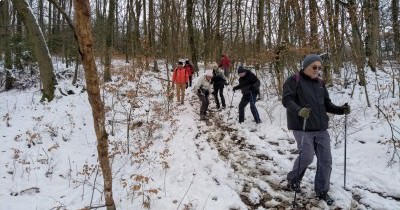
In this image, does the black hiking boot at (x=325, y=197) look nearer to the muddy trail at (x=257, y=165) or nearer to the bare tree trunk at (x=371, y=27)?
the muddy trail at (x=257, y=165)

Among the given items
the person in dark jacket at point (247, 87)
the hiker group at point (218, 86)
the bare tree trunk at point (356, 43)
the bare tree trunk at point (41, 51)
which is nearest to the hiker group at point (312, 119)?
the hiker group at point (218, 86)

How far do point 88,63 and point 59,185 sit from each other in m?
3.43

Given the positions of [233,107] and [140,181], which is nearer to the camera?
[140,181]

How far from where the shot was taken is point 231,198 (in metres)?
5.36

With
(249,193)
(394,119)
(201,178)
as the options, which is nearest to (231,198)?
(249,193)

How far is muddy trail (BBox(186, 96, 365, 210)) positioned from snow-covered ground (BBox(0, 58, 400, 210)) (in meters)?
0.02

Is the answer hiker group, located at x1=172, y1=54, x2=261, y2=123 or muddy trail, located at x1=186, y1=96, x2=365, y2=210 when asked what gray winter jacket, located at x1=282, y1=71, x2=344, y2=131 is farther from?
hiker group, located at x1=172, y1=54, x2=261, y2=123

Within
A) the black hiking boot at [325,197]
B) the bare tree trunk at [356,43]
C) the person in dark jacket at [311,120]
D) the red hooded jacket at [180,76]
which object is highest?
the bare tree trunk at [356,43]

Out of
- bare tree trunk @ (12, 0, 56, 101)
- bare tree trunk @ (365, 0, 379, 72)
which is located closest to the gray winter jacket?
bare tree trunk @ (365, 0, 379, 72)

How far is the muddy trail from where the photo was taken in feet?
17.5

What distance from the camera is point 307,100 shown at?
5.36 metres

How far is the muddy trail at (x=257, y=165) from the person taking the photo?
532cm

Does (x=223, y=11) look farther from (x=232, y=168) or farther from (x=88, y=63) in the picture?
(x=88, y=63)

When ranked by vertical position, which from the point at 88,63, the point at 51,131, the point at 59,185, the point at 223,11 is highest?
the point at 223,11
